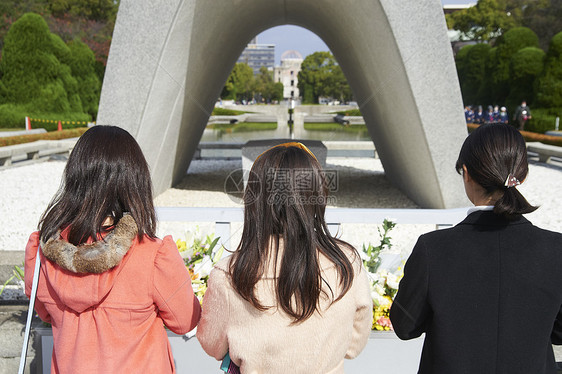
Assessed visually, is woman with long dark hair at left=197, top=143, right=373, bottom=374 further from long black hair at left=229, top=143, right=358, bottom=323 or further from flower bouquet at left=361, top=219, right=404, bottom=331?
flower bouquet at left=361, top=219, right=404, bottom=331

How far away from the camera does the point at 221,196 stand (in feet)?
26.4

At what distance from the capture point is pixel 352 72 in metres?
8.51

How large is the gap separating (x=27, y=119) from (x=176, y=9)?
17242 millimetres

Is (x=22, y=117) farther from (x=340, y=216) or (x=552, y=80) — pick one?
(x=340, y=216)

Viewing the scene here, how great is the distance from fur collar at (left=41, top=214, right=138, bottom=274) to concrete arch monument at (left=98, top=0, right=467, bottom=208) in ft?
14.4

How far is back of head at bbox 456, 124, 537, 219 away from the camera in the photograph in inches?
58.1

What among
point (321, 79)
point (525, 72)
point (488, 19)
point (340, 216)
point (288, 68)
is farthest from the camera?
point (288, 68)

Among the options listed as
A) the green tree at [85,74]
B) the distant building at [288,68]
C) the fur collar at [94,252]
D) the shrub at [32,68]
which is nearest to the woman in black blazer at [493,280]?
the fur collar at [94,252]

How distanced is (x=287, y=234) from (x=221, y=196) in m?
6.65

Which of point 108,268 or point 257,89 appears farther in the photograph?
point 257,89

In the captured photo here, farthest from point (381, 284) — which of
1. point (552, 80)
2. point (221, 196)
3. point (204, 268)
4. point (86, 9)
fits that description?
point (86, 9)

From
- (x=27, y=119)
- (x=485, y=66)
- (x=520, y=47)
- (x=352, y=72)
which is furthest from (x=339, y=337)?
(x=485, y=66)

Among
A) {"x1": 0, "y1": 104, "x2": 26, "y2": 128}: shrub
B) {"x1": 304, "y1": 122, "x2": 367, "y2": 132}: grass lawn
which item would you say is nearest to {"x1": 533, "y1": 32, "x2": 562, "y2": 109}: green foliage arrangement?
{"x1": 304, "y1": 122, "x2": 367, "y2": 132}: grass lawn

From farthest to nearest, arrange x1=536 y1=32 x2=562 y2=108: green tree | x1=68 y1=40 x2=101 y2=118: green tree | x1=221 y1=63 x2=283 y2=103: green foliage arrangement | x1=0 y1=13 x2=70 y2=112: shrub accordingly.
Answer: x1=221 y1=63 x2=283 y2=103: green foliage arrangement → x1=68 y1=40 x2=101 y2=118: green tree → x1=0 y1=13 x2=70 y2=112: shrub → x1=536 y1=32 x2=562 y2=108: green tree
